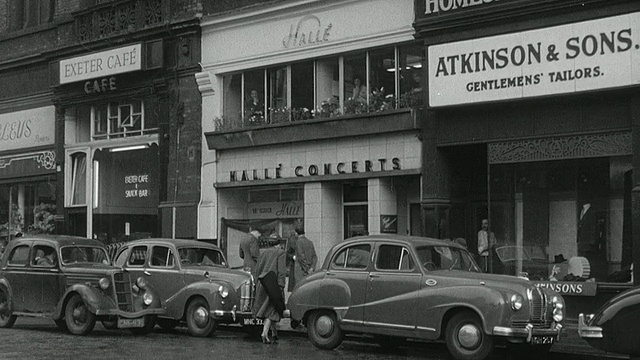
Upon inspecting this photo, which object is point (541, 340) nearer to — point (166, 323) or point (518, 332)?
point (518, 332)

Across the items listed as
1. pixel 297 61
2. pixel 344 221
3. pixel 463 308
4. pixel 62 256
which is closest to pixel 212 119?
pixel 297 61

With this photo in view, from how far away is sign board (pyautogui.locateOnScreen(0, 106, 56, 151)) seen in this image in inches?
1113

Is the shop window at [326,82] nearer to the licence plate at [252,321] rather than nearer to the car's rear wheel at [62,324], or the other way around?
the licence plate at [252,321]

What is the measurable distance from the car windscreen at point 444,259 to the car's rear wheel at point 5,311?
27.5 ft

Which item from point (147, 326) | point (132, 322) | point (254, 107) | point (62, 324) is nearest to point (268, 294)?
point (132, 322)

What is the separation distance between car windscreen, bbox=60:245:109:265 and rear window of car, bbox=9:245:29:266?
2.76 feet

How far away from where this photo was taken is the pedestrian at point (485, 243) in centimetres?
1858

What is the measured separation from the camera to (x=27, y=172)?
28.8 metres

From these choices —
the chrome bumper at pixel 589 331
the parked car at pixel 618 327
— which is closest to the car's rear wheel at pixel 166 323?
the chrome bumper at pixel 589 331

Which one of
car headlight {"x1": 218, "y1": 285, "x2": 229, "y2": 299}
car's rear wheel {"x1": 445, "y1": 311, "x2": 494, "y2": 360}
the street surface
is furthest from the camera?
car headlight {"x1": 218, "y1": 285, "x2": 229, "y2": 299}

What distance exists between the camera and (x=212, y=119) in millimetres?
23594

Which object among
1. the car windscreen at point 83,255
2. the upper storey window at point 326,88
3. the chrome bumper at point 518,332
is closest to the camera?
the chrome bumper at point 518,332

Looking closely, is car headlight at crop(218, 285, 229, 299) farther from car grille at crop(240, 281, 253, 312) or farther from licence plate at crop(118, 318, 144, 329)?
licence plate at crop(118, 318, 144, 329)

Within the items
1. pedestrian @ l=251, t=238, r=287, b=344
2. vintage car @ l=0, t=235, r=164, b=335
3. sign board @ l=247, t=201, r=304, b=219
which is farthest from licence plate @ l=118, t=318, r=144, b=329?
sign board @ l=247, t=201, r=304, b=219
